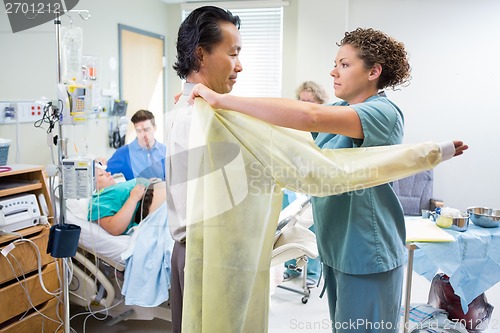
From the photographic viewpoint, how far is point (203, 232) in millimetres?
1213

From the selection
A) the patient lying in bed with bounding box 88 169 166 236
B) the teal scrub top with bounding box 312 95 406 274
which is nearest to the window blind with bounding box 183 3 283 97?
the patient lying in bed with bounding box 88 169 166 236

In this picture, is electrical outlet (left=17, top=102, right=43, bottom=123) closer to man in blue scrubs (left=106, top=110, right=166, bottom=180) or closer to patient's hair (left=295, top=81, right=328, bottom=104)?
man in blue scrubs (left=106, top=110, right=166, bottom=180)

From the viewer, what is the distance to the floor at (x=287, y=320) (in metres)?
2.61

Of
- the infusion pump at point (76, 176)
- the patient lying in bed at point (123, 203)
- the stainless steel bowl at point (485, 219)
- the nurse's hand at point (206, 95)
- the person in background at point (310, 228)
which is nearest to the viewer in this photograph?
the nurse's hand at point (206, 95)

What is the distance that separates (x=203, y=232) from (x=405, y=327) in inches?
56.9

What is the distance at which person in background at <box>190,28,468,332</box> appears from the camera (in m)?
1.28

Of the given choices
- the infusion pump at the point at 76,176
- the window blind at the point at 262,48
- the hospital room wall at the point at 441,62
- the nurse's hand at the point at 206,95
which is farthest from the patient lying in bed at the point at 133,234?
the window blind at the point at 262,48

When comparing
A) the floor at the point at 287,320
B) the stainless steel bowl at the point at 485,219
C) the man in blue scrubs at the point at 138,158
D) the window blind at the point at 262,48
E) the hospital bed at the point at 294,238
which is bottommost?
the floor at the point at 287,320

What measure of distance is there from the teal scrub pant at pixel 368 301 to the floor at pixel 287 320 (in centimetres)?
137

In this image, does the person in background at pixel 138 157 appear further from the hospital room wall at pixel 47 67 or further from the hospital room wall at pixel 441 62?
the hospital room wall at pixel 441 62

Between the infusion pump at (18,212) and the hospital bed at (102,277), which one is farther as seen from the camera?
the hospital bed at (102,277)

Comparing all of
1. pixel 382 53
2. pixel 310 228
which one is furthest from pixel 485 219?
pixel 382 53

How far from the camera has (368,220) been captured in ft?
4.22

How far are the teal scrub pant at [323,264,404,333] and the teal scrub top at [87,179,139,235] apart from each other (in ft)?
5.41
